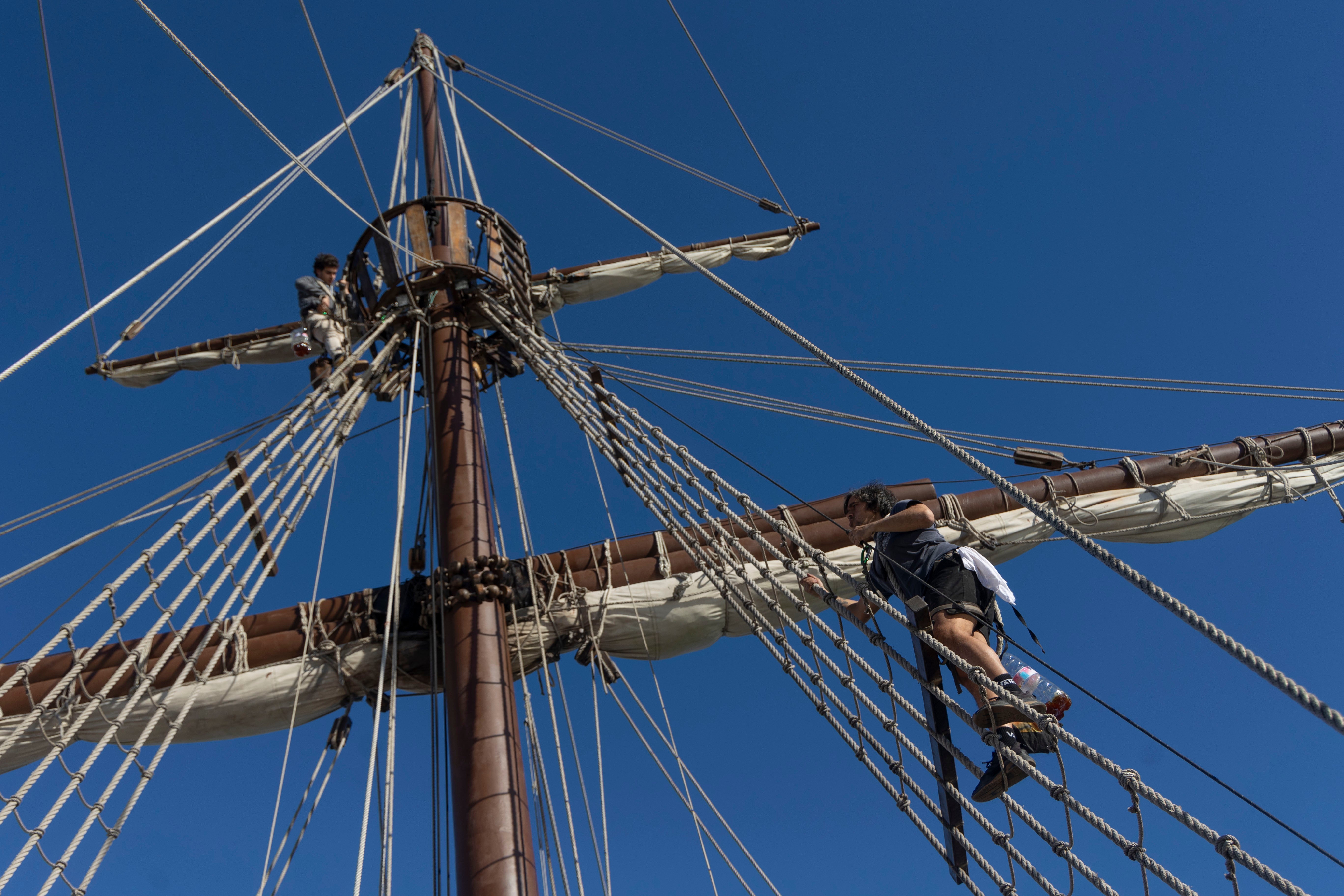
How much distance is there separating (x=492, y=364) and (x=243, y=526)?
9.10 ft

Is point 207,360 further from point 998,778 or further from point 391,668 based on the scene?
point 998,778

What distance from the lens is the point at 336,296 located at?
802cm

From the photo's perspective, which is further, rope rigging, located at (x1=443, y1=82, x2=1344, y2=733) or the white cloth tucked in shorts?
the white cloth tucked in shorts

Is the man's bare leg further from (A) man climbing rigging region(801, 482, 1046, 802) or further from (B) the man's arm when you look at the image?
(B) the man's arm

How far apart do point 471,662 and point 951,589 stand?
→ 3099 millimetres

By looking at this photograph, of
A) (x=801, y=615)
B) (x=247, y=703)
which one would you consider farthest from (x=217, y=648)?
(x=801, y=615)

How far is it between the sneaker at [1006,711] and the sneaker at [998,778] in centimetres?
10

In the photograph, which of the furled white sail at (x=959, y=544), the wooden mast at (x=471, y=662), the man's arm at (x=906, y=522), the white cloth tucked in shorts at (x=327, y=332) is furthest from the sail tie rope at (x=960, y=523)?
the white cloth tucked in shorts at (x=327, y=332)

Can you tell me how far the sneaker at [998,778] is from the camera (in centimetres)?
344

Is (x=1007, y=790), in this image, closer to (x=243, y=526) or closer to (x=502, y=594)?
(x=502, y=594)

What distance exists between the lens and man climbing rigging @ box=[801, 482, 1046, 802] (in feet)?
11.4

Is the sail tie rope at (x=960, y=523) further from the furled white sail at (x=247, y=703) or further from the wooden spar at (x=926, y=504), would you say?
the furled white sail at (x=247, y=703)

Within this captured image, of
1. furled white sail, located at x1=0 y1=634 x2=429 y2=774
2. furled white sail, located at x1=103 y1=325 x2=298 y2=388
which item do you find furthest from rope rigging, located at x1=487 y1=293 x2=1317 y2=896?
furled white sail, located at x1=103 y1=325 x2=298 y2=388

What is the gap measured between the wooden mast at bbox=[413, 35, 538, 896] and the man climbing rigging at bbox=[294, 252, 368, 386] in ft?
2.40
